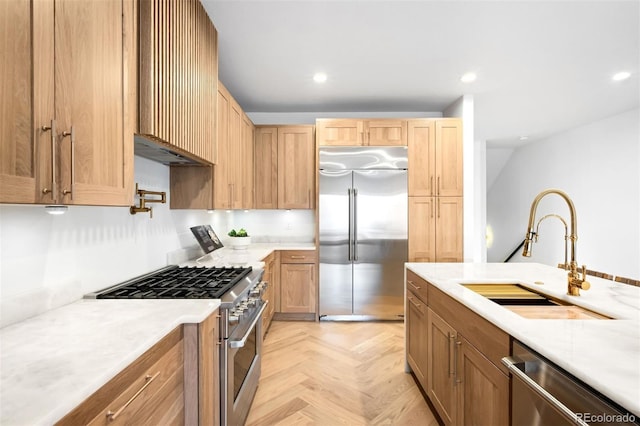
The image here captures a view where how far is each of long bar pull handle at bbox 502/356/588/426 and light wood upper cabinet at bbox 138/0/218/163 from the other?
1.73 meters

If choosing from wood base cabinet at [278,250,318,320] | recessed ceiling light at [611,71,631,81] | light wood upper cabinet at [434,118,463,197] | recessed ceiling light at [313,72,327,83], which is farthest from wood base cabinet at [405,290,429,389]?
recessed ceiling light at [611,71,631,81]

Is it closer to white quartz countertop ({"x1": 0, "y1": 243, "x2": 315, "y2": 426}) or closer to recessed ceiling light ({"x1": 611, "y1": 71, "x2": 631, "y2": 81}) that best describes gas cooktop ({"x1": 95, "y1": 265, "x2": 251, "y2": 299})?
white quartz countertop ({"x1": 0, "y1": 243, "x2": 315, "y2": 426})

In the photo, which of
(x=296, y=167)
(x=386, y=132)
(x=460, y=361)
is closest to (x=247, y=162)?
(x=296, y=167)

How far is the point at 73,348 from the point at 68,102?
0.78 meters

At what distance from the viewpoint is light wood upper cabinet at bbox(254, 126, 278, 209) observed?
4141 millimetres

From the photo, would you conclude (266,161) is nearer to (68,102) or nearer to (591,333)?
(68,102)

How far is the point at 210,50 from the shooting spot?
2.24 m

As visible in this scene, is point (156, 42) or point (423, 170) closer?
point (156, 42)

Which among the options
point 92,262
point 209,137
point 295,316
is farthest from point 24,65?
point 295,316

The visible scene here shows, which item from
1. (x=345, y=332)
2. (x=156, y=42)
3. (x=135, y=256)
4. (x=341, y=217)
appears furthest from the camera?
(x=341, y=217)

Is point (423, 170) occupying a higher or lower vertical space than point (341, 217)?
higher

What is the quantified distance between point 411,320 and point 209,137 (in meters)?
2.07

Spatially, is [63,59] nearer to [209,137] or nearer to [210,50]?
[209,137]

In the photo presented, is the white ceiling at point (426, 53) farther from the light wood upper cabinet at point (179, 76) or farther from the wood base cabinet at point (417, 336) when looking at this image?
the wood base cabinet at point (417, 336)
